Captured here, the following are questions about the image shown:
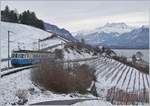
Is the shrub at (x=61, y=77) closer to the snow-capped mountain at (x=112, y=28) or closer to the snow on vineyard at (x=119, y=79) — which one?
the snow on vineyard at (x=119, y=79)

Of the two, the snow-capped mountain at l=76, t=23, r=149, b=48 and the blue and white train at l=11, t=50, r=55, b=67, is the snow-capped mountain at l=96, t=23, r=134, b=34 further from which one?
the blue and white train at l=11, t=50, r=55, b=67

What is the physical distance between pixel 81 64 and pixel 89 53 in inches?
6.8

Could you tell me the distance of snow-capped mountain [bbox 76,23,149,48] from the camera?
529cm

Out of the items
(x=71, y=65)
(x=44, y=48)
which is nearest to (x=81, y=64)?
(x=71, y=65)

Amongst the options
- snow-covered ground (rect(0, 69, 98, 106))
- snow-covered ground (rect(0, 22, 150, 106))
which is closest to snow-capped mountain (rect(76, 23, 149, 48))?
snow-covered ground (rect(0, 22, 150, 106))

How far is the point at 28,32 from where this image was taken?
5.18 m

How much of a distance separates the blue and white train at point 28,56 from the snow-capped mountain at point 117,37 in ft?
1.50

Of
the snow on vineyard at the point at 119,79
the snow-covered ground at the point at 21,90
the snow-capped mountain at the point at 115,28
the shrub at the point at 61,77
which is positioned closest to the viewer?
the snow-covered ground at the point at 21,90

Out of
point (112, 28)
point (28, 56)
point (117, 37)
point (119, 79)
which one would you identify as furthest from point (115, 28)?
point (28, 56)

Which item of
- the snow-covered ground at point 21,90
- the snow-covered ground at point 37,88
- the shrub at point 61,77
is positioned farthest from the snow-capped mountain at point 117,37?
the snow-covered ground at point 21,90

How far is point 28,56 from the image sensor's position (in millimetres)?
5270

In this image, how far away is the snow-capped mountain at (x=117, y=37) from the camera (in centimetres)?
529

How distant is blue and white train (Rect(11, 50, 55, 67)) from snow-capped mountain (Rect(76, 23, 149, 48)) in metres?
0.46

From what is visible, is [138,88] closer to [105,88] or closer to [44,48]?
[105,88]
